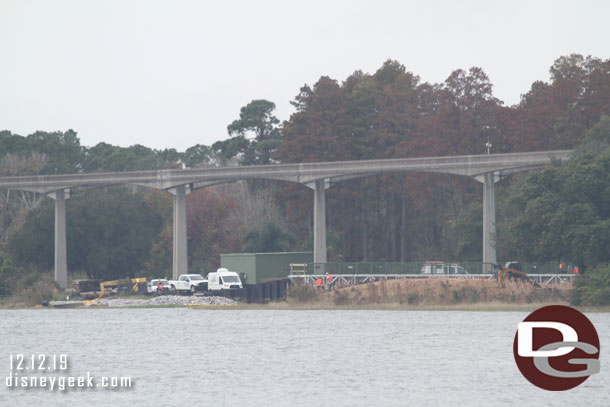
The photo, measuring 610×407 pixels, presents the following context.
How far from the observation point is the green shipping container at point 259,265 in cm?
9188

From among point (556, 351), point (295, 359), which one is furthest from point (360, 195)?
point (556, 351)

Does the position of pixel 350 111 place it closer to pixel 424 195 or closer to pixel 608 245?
pixel 424 195

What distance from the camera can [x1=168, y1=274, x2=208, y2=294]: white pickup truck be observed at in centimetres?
8844

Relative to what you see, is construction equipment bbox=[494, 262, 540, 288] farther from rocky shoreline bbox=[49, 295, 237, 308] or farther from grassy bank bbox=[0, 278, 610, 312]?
rocky shoreline bbox=[49, 295, 237, 308]

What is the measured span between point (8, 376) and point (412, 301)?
35.3m

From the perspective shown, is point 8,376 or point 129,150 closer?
point 8,376

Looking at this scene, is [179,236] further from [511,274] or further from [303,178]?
[511,274]

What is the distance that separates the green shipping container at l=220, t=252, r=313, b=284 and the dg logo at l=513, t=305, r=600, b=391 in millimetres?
39318

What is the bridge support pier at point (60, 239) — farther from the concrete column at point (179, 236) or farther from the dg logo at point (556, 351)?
the dg logo at point (556, 351)

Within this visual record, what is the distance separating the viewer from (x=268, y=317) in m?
70.5

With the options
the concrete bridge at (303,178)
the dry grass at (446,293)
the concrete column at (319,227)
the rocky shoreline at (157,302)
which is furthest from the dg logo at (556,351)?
the concrete column at (319,227)

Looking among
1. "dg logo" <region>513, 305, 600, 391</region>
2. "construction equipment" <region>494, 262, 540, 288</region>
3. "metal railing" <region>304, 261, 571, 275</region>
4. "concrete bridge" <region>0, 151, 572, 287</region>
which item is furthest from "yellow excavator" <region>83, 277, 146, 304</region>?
"dg logo" <region>513, 305, 600, 391</region>

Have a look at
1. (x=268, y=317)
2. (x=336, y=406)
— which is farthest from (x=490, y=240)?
(x=336, y=406)

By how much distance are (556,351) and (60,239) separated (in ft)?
238
